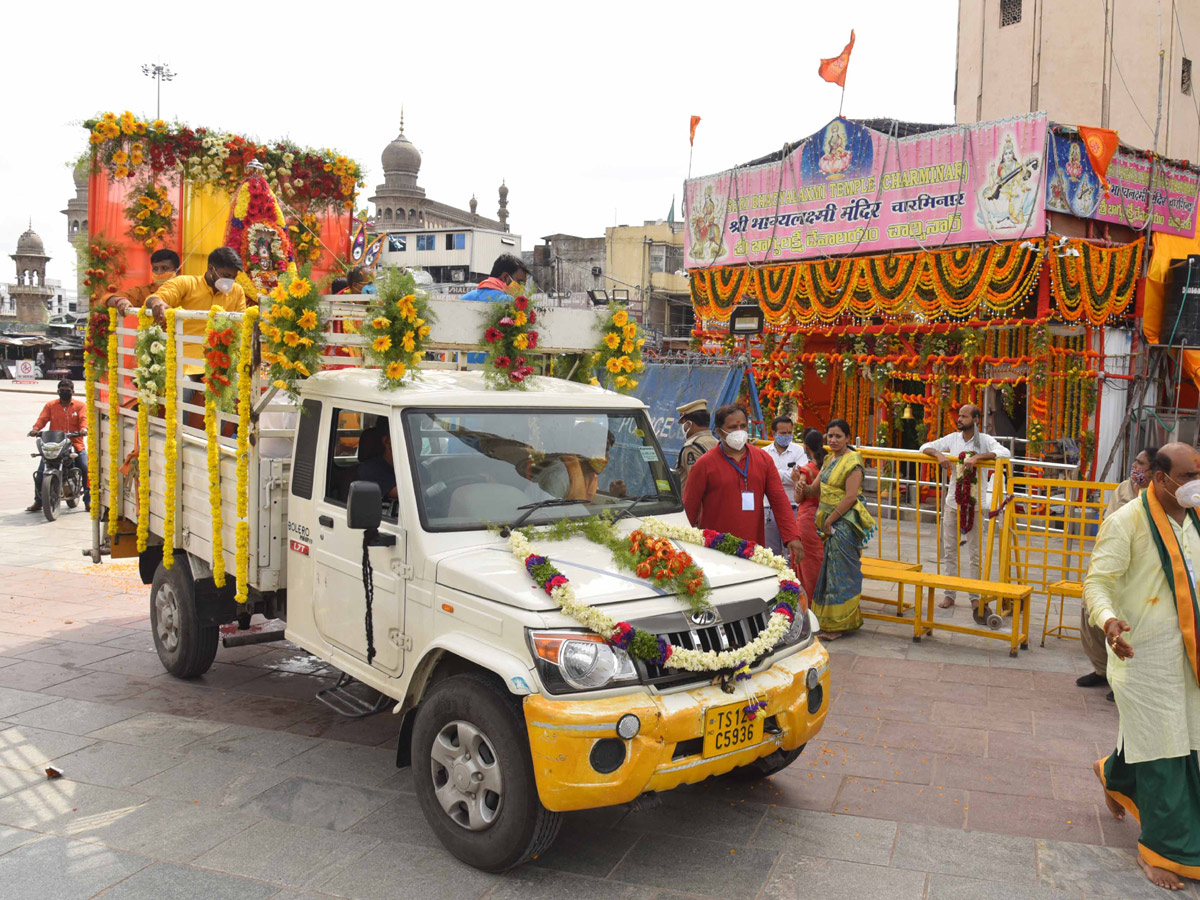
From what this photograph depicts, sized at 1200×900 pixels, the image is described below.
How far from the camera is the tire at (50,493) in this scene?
43.4 feet

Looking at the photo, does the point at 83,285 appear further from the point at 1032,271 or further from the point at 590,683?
the point at 1032,271

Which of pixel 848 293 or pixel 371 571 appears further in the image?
pixel 848 293

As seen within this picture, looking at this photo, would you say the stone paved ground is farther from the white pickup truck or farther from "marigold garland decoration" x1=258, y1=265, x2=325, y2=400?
"marigold garland decoration" x1=258, y1=265, x2=325, y2=400

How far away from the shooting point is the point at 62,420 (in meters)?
14.1

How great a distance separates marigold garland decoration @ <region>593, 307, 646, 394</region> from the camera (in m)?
6.13

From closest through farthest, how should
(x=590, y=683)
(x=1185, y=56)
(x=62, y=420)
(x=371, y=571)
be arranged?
(x=590, y=683) → (x=371, y=571) → (x=62, y=420) → (x=1185, y=56)

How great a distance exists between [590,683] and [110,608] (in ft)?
20.9

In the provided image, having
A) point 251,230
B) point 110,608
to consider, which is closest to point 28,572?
point 110,608

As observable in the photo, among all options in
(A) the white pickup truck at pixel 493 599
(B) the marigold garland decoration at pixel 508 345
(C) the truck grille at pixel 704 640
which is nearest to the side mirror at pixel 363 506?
(A) the white pickup truck at pixel 493 599

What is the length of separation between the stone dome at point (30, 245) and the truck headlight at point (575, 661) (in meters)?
107

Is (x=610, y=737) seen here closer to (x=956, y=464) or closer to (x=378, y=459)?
(x=378, y=459)

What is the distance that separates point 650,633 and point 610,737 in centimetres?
45

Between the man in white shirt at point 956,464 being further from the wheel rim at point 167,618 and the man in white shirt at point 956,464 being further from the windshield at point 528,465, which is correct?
the wheel rim at point 167,618

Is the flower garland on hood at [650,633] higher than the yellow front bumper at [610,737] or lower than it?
higher
